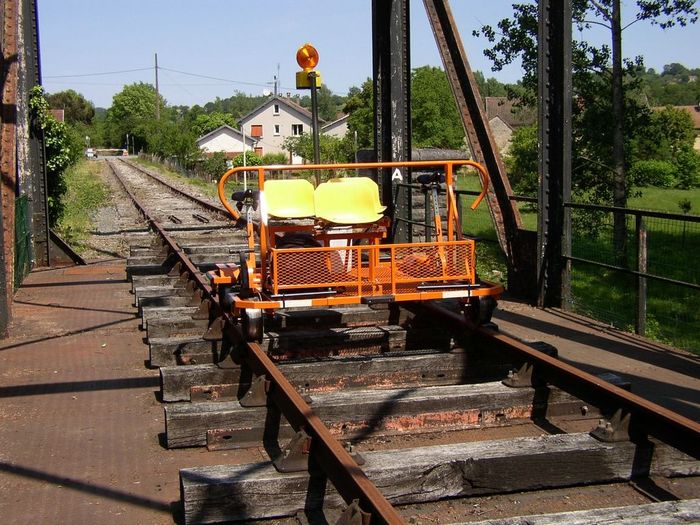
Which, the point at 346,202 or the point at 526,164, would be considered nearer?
the point at 346,202

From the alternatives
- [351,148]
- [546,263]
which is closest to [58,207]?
[546,263]

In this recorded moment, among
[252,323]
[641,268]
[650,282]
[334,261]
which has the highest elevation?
[334,261]

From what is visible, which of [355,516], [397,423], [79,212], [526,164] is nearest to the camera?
[355,516]

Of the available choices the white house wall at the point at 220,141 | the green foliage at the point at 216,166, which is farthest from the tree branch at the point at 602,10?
the white house wall at the point at 220,141

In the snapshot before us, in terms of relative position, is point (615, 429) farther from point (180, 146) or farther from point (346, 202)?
point (180, 146)

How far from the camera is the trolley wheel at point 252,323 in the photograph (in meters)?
7.22

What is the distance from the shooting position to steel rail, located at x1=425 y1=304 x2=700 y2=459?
488cm

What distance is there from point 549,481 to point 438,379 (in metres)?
2.42

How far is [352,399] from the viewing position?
590cm

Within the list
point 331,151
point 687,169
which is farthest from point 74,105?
point 687,169

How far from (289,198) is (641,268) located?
3618mm

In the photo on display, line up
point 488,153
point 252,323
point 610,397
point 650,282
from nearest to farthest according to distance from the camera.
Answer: point 610,397 < point 252,323 < point 488,153 < point 650,282

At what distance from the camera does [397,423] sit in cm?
585

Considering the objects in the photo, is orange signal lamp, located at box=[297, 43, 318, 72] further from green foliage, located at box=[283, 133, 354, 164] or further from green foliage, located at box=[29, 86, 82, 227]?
green foliage, located at box=[283, 133, 354, 164]
